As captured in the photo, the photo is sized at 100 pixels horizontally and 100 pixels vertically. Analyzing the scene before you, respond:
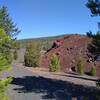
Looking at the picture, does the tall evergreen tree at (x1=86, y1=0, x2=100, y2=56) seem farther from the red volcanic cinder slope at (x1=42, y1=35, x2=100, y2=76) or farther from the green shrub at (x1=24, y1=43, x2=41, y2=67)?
the green shrub at (x1=24, y1=43, x2=41, y2=67)

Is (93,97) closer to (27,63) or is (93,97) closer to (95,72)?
(95,72)

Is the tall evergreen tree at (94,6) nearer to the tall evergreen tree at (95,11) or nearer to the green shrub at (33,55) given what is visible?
the tall evergreen tree at (95,11)

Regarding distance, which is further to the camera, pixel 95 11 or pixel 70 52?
pixel 70 52

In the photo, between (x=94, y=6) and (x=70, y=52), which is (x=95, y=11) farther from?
(x=70, y=52)

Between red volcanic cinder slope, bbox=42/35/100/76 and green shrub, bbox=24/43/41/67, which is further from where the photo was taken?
green shrub, bbox=24/43/41/67

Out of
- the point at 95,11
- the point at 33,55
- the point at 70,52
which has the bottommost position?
the point at 33,55

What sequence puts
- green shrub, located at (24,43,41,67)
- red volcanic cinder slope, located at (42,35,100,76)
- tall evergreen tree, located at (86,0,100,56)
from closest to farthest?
tall evergreen tree, located at (86,0,100,56) < red volcanic cinder slope, located at (42,35,100,76) < green shrub, located at (24,43,41,67)

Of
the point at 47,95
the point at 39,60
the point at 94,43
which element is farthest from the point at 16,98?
the point at 39,60

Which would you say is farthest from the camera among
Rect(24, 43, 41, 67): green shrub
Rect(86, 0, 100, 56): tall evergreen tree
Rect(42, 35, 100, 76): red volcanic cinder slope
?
Rect(24, 43, 41, 67): green shrub

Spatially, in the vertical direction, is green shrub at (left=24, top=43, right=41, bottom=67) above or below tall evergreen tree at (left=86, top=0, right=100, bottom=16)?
below

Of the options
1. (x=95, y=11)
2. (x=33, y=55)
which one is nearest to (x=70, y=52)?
(x=33, y=55)

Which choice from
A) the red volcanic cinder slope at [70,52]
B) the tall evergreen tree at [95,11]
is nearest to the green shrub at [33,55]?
the red volcanic cinder slope at [70,52]

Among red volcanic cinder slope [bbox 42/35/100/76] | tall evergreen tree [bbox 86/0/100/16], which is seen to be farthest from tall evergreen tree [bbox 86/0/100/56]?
red volcanic cinder slope [bbox 42/35/100/76]

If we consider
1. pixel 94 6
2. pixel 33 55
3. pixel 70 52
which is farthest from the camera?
pixel 70 52
